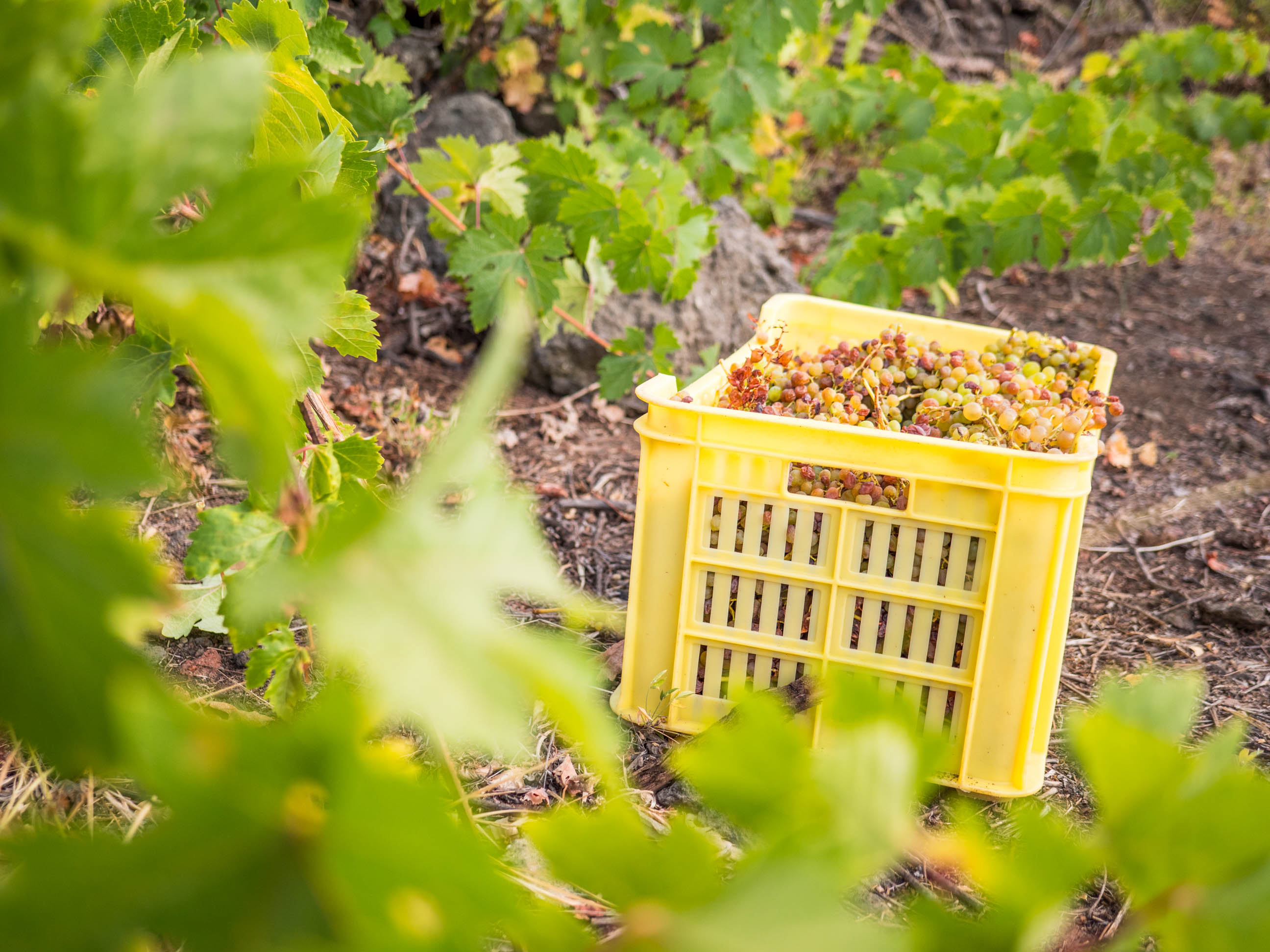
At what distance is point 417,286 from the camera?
2.85 meters

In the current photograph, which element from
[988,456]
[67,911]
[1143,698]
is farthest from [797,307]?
[67,911]

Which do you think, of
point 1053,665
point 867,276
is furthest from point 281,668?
point 867,276

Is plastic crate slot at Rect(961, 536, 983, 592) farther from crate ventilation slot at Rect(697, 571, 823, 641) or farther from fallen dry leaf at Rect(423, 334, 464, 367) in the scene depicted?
fallen dry leaf at Rect(423, 334, 464, 367)

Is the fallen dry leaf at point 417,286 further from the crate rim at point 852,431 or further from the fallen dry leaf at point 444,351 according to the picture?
the crate rim at point 852,431

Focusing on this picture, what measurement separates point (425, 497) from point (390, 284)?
2.73 m

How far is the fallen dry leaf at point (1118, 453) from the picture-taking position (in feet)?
8.70

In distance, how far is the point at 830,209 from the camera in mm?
4750

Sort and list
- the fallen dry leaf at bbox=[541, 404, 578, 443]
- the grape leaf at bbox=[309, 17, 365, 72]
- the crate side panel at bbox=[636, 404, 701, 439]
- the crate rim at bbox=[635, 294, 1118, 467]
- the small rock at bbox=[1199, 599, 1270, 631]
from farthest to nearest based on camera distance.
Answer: the fallen dry leaf at bbox=[541, 404, 578, 443]
the small rock at bbox=[1199, 599, 1270, 631]
the grape leaf at bbox=[309, 17, 365, 72]
the crate side panel at bbox=[636, 404, 701, 439]
the crate rim at bbox=[635, 294, 1118, 467]

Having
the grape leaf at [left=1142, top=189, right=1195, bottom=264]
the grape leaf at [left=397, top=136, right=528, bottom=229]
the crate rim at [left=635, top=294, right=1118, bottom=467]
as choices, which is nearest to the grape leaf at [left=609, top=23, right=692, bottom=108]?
the grape leaf at [left=397, top=136, right=528, bottom=229]

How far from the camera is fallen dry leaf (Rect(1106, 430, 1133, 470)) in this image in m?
2.65

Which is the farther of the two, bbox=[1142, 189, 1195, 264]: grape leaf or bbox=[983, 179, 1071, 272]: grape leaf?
bbox=[1142, 189, 1195, 264]: grape leaf

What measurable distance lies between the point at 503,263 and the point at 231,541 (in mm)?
1648

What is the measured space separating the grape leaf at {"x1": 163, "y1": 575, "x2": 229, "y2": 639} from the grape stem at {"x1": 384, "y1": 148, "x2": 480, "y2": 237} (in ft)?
3.32

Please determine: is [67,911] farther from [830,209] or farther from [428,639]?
[830,209]
